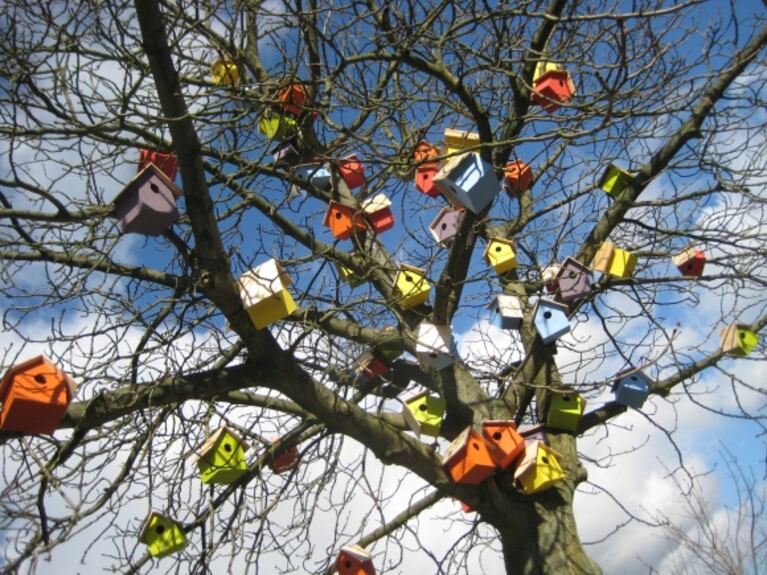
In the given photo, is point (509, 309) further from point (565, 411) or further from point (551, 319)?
point (565, 411)

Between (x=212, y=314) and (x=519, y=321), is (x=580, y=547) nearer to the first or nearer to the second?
(x=519, y=321)

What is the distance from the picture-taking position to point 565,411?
3865 millimetres

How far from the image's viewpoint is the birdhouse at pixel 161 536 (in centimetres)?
354

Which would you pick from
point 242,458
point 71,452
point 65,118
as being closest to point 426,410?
point 242,458

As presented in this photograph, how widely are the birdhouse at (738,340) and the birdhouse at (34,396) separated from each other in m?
3.55

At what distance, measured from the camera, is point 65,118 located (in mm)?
2639

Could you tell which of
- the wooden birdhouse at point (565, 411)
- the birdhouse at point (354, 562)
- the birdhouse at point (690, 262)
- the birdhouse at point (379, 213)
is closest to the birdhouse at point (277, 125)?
the birdhouse at point (379, 213)

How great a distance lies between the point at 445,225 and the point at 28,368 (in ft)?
7.59

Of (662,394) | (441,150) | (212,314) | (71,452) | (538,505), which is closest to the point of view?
(71,452)

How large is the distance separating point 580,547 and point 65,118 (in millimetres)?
3021

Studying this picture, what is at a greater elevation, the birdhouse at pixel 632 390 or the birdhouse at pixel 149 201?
the birdhouse at pixel 149 201

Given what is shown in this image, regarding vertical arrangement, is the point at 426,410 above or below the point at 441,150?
below

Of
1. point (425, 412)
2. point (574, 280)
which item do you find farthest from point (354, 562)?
point (574, 280)

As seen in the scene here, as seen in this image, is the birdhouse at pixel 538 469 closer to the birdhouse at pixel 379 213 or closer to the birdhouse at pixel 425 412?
the birdhouse at pixel 425 412
